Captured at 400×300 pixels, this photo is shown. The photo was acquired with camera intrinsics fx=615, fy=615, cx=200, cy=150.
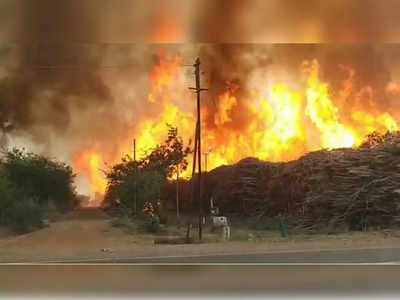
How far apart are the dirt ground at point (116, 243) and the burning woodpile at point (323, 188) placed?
0.19 meters

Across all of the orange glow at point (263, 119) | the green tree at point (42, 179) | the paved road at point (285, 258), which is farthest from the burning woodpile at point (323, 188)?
the green tree at point (42, 179)

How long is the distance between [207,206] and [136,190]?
78 centimetres

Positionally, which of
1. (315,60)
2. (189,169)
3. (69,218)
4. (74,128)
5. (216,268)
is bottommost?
(216,268)

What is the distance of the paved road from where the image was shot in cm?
606

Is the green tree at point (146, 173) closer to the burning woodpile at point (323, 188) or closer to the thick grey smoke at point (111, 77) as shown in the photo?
the thick grey smoke at point (111, 77)

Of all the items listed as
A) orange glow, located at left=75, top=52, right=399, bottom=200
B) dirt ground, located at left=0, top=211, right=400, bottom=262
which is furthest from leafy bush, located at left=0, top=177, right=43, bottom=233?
orange glow, located at left=75, top=52, right=399, bottom=200

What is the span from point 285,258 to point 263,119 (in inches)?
61.5

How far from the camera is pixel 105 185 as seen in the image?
651 centimetres

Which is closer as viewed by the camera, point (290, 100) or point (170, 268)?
point (170, 268)

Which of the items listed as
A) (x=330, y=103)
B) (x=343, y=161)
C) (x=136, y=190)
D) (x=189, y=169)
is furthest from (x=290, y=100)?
(x=136, y=190)

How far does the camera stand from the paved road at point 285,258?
6059mm

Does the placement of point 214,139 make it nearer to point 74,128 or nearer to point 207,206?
point 207,206

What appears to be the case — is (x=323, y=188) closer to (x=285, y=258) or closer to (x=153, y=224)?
(x=285, y=258)

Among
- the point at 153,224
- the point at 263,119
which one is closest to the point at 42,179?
the point at 153,224
